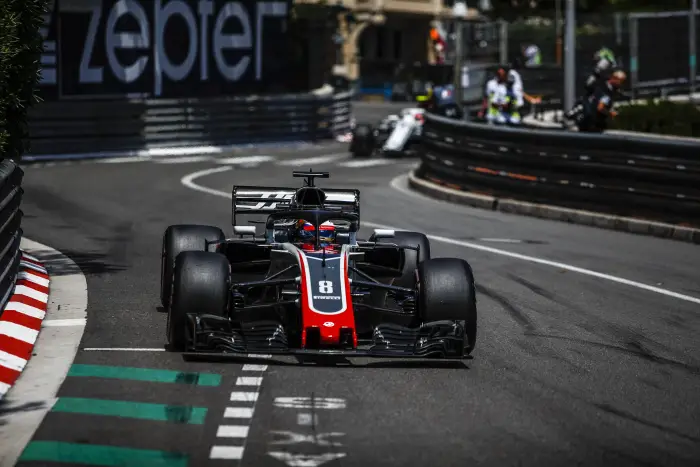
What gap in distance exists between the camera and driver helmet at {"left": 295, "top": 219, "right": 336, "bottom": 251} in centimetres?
1185

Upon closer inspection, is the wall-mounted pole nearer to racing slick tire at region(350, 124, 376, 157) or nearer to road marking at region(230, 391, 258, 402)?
racing slick tire at region(350, 124, 376, 157)

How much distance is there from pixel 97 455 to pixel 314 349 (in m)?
2.72

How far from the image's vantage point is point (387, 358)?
10875mm

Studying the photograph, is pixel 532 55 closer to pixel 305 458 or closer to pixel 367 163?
pixel 367 163

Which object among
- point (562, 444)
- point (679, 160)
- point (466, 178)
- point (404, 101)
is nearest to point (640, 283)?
point (679, 160)

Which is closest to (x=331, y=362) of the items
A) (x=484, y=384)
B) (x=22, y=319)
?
(x=484, y=384)

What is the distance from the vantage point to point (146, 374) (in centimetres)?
1004

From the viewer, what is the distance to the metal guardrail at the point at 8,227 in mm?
12393

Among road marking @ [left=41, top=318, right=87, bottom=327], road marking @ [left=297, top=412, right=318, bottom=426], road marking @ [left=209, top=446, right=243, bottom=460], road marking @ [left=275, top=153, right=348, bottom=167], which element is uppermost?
road marking @ [left=275, top=153, right=348, bottom=167]

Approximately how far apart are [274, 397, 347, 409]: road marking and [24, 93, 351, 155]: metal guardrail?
24820mm

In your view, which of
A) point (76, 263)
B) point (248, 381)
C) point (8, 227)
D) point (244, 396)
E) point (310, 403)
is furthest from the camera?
point (76, 263)

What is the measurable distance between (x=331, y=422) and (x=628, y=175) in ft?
42.5

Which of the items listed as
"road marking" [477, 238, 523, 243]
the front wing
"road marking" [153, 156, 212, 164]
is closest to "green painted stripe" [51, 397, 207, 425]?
the front wing

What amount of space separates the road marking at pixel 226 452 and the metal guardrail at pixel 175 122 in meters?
26.0
